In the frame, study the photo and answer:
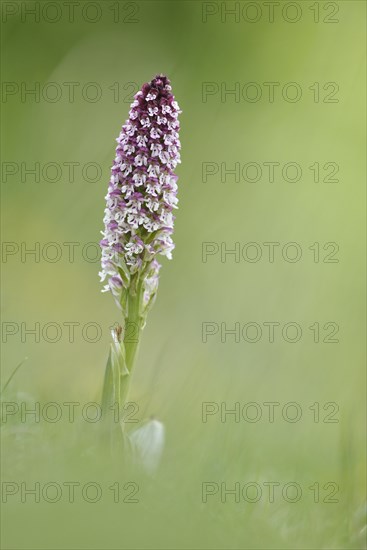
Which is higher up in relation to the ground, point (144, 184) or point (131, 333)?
point (144, 184)

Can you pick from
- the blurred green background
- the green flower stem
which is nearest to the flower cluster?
the green flower stem

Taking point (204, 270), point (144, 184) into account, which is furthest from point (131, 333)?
point (204, 270)

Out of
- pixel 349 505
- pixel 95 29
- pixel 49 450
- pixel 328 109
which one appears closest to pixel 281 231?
pixel 328 109

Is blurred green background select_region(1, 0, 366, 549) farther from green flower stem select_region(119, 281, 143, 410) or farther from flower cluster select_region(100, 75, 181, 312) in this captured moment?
flower cluster select_region(100, 75, 181, 312)

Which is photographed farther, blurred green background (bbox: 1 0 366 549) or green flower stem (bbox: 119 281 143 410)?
green flower stem (bbox: 119 281 143 410)

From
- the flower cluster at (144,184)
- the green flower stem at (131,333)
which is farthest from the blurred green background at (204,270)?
the flower cluster at (144,184)

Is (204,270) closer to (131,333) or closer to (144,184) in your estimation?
(131,333)

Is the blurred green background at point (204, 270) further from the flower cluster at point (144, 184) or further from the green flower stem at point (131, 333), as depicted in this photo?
the flower cluster at point (144, 184)
